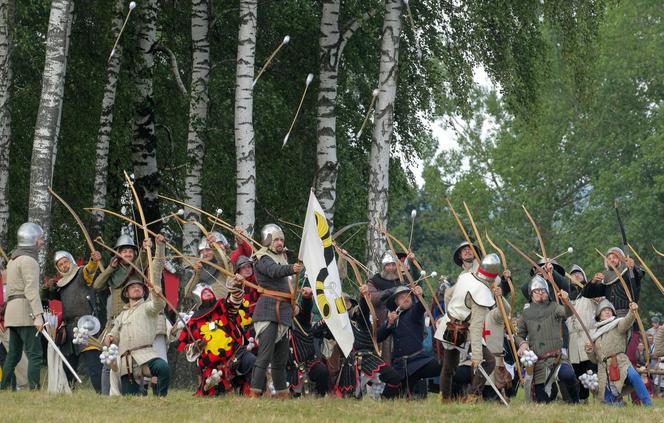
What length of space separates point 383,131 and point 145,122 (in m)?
3.59

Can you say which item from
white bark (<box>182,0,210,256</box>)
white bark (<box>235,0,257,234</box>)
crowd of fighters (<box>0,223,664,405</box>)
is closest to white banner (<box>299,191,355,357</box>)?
crowd of fighters (<box>0,223,664,405</box>)

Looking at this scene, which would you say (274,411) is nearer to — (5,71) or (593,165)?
(5,71)

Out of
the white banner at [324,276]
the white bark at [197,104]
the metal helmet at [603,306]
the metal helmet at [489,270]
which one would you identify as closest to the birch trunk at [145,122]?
the white bark at [197,104]

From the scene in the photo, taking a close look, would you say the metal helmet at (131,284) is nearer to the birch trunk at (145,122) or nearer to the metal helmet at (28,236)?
the metal helmet at (28,236)

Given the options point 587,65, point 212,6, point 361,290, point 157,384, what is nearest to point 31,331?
point 157,384

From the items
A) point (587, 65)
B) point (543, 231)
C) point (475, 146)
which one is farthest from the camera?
point (475, 146)

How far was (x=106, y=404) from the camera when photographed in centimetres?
1408

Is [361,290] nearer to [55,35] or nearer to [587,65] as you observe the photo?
[55,35]

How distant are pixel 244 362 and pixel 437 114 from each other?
420 inches

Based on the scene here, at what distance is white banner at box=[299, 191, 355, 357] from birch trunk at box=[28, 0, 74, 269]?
440cm

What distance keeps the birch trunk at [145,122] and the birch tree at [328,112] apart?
2.34m

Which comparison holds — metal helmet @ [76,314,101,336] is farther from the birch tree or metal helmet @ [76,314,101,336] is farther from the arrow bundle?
the birch tree

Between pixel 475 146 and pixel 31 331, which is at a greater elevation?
pixel 475 146

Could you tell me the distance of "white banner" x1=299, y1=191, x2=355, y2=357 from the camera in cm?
1470
